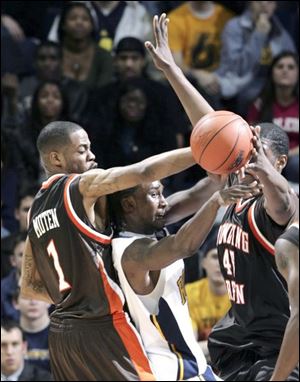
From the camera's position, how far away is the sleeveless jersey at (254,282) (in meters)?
6.29

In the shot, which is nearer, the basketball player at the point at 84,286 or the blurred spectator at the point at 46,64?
the basketball player at the point at 84,286

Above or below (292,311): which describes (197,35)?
above

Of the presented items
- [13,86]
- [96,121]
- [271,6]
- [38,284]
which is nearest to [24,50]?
A: [13,86]

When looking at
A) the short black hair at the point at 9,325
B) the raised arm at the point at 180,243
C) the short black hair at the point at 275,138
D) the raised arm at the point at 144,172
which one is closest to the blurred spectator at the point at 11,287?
the short black hair at the point at 9,325

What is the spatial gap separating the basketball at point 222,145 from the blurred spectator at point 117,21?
5987 mm

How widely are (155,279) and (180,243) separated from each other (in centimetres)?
43

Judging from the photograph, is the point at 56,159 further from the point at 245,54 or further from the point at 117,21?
the point at 117,21

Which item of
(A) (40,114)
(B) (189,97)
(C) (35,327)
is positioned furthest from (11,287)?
(B) (189,97)

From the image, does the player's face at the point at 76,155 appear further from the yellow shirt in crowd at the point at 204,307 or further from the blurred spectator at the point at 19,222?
the blurred spectator at the point at 19,222

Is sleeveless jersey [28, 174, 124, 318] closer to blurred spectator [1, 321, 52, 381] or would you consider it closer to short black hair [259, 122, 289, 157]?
short black hair [259, 122, 289, 157]

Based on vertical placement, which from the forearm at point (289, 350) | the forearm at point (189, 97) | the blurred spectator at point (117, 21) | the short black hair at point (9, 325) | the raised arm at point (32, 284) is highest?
the blurred spectator at point (117, 21)

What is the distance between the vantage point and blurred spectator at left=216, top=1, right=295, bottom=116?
1155cm

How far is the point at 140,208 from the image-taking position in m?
6.38

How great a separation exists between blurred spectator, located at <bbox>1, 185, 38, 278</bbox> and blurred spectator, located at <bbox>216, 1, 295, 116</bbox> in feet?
7.43
